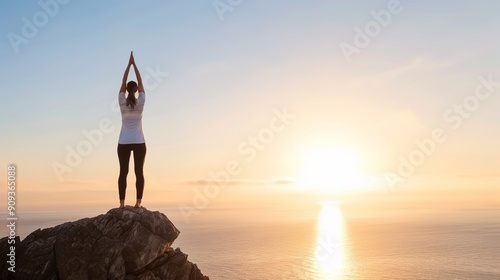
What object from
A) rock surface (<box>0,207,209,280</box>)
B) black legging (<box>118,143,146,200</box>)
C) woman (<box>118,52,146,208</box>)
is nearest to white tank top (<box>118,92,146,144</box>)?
woman (<box>118,52,146,208</box>)

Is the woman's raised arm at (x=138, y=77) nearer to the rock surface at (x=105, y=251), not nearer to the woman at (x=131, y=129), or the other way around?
the woman at (x=131, y=129)

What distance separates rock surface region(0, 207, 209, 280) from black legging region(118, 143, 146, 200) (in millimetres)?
1140

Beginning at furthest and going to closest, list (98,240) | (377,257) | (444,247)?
(444,247)
(377,257)
(98,240)

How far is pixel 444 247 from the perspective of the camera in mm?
156375

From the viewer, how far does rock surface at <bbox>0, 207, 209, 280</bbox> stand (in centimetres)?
1642

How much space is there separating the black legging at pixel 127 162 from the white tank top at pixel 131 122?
21cm

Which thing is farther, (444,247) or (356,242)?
(356,242)

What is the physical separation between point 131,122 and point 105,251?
16.1 feet

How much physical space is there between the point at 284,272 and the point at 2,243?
84.9 metres

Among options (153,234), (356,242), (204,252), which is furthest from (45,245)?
(356,242)

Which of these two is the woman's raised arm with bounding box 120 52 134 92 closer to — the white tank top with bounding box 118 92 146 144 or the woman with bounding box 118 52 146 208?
the woman with bounding box 118 52 146 208

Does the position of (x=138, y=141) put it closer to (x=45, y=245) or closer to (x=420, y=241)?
(x=45, y=245)

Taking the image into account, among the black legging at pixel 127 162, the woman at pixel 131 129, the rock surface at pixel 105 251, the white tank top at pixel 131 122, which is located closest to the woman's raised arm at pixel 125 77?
the woman at pixel 131 129

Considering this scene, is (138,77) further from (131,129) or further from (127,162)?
(127,162)
